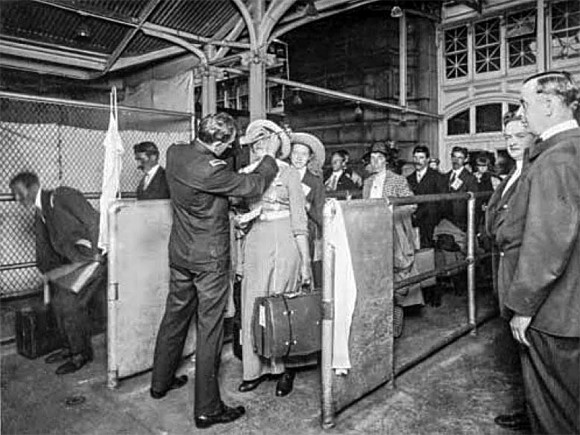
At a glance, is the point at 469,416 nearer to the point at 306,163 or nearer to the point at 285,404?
the point at 285,404

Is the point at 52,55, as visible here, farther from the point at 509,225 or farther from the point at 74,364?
the point at 509,225

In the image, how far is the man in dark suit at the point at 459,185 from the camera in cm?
645

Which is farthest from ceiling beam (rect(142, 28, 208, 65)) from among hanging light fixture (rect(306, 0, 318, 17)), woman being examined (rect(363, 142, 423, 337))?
woman being examined (rect(363, 142, 423, 337))

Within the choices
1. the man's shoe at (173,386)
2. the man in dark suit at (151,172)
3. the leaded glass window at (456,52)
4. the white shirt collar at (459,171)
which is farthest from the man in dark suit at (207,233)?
the leaded glass window at (456,52)

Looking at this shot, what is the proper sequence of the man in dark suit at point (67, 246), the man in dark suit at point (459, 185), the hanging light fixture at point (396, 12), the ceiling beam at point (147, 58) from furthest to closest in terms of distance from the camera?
the hanging light fixture at point (396, 12) < the man in dark suit at point (459, 185) < the ceiling beam at point (147, 58) < the man in dark suit at point (67, 246)

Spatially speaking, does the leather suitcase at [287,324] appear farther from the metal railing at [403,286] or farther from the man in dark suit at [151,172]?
the man in dark suit at [151,172]

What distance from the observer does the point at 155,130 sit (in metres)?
5.56

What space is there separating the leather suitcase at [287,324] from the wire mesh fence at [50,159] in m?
2.38

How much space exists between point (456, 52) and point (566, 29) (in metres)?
1.96

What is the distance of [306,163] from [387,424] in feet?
6.96

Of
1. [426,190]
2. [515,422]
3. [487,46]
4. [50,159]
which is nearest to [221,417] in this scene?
[515,422]

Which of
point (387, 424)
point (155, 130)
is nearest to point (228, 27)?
point (155, 130)

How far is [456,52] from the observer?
31.1ft

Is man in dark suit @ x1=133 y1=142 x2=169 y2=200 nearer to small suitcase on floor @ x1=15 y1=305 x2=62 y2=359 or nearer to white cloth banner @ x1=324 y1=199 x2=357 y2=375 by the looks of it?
small suitcase on floor @ x1=15 y1=305 x2=62 y2=359
